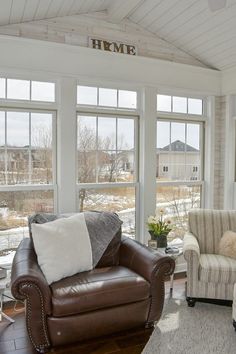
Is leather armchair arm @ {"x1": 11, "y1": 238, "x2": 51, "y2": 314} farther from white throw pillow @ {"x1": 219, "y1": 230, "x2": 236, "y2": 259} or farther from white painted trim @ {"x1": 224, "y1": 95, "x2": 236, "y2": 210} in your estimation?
white painted trim @ {"x1": 224, "y1": 95, "x2": 236, "y2": 210}

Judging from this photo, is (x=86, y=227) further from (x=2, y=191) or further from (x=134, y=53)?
(x=134, y=53)

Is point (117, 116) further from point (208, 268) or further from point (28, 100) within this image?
point (208, 268)

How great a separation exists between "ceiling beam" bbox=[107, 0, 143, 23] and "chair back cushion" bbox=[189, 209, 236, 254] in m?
2.30

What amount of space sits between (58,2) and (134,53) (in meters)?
1.09

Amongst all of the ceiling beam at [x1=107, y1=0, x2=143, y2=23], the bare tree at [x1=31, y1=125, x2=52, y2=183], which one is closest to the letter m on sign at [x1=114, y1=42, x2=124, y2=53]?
the ceiling beam at [x1=107, y1=0, x2=143, y2=23]

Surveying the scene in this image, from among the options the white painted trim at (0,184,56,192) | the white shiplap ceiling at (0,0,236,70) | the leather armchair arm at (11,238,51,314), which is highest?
the white shiplap ceiling at (0,0,236,70)

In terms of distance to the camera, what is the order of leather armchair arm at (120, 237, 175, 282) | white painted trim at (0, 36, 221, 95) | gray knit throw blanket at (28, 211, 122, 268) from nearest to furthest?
leather armchair arm at (120, 237, 175, 282) → gray knit throw blanket at (28, 211, 122, 268) → white painted trim at (0, 36, 221, 95)

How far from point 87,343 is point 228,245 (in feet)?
5.52

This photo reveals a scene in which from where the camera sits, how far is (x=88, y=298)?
2.44m

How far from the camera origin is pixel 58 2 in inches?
118

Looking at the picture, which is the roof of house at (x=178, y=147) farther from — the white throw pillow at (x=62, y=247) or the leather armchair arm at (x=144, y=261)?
the white throw pillow at (x=62, y=247)

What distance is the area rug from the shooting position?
2447mm

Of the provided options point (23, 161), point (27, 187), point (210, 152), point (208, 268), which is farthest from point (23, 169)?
A: point (210, 152)

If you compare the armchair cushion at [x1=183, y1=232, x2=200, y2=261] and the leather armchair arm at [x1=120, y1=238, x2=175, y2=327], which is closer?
the leather armchair arm at [x1=120, y1=238, x2=175, y2=327]
